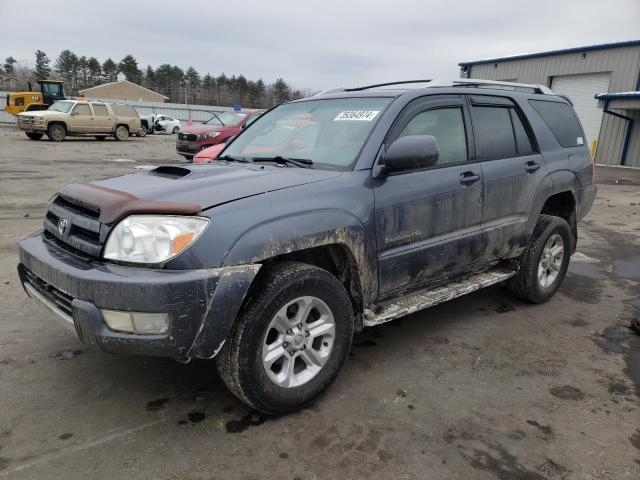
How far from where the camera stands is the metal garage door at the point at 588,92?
22281 mm

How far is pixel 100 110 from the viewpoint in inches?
838

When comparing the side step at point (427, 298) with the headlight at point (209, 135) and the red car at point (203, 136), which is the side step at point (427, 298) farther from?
the headlight at point (209, 135)

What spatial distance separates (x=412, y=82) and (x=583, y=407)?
2671 mm

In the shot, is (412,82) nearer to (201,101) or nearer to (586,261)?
(586,261)

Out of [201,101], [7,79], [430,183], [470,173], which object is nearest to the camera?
[430,183]

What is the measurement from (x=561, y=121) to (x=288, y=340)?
3.58 meters

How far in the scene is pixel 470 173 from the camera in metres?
3.55

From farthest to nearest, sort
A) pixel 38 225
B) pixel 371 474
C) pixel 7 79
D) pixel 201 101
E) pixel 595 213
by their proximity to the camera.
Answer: pixel 201 101
pixel 7 79
pixel 595 213
pixel 38 225
pixel 371 474

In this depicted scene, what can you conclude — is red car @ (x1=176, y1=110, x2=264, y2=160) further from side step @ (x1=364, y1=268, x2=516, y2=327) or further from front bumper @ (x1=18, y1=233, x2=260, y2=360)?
front bumper @ (x1=18, y1=233, x2=260, y2=360)

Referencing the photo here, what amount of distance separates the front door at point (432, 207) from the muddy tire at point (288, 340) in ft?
1.51

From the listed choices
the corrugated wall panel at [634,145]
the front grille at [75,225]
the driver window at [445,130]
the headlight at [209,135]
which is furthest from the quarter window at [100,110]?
the corrugated wall panel at [634,145]

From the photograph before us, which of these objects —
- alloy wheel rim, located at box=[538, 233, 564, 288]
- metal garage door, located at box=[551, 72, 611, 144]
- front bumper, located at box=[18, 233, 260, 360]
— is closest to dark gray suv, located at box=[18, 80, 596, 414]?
front bumper, located at box=[18, 233, 260, 360]

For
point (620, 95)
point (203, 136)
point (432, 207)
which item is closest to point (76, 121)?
point (203, 136)

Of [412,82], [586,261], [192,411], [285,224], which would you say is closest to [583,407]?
[285,224]
